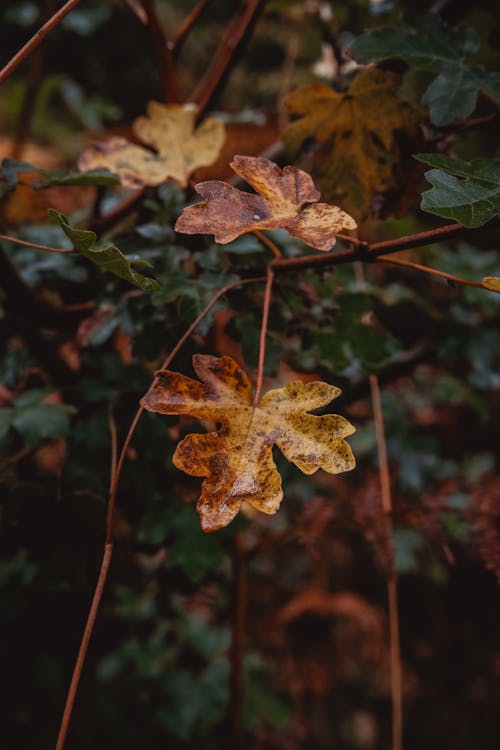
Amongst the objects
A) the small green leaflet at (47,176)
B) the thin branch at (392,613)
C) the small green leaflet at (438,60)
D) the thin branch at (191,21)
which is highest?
the thin branch at (191,21)

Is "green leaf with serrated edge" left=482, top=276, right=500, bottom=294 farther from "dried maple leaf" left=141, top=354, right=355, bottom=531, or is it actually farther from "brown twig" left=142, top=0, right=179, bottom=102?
"brown twig" left=142, top=0, right=179, bottom=102

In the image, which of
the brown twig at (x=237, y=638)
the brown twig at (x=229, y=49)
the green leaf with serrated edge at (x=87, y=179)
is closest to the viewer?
the green leaf with serrated edge at (x=87, y=179)

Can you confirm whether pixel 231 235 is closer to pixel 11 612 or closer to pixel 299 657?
pixel 11 612

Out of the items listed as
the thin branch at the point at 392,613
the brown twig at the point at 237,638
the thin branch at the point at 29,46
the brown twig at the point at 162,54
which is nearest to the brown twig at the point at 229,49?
the brown twig at the point at 162,54

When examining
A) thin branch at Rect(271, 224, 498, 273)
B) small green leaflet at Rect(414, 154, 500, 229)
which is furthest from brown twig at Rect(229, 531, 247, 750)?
small green leaflet at Rect(414, 154, 500, 229)

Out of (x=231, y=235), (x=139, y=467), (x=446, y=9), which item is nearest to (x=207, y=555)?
(x=139, y=467)

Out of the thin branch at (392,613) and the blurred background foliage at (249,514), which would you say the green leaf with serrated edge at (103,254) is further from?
the thin branch at (392,613)
